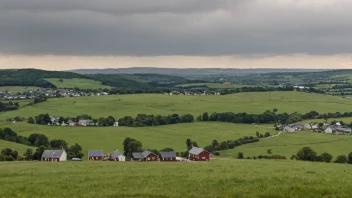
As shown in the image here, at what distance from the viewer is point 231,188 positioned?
29.1 meters

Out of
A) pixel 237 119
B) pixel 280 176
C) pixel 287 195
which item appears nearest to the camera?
pixel 287 195

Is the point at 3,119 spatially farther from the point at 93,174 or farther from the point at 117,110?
the point at 93,174

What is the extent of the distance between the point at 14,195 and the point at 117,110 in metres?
161

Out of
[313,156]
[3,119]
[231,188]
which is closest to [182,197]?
[231,188]

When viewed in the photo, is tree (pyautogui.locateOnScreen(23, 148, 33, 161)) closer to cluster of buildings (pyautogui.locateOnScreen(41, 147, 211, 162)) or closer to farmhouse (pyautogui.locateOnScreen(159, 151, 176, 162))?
cluster of buildings (pyautogui.locateOnScreen(41, 147, 211, 162))

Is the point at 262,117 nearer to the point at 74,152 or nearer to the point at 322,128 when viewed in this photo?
the point at 322,128

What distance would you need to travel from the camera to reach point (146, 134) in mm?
134000

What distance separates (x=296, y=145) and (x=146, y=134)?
47095 mm

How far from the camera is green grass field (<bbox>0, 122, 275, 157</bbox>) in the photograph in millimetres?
119762

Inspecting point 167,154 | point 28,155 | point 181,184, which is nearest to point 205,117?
point 167,154

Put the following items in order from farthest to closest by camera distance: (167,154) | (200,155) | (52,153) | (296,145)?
(296,145) < (167,154) < (200,155) < (52,153)

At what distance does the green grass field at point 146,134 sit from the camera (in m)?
120

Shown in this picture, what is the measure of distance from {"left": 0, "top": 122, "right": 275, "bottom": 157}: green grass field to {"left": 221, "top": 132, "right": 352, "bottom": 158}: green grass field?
1233cm

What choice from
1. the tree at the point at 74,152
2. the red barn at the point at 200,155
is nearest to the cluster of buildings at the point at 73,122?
the tree at the point at 74,152
